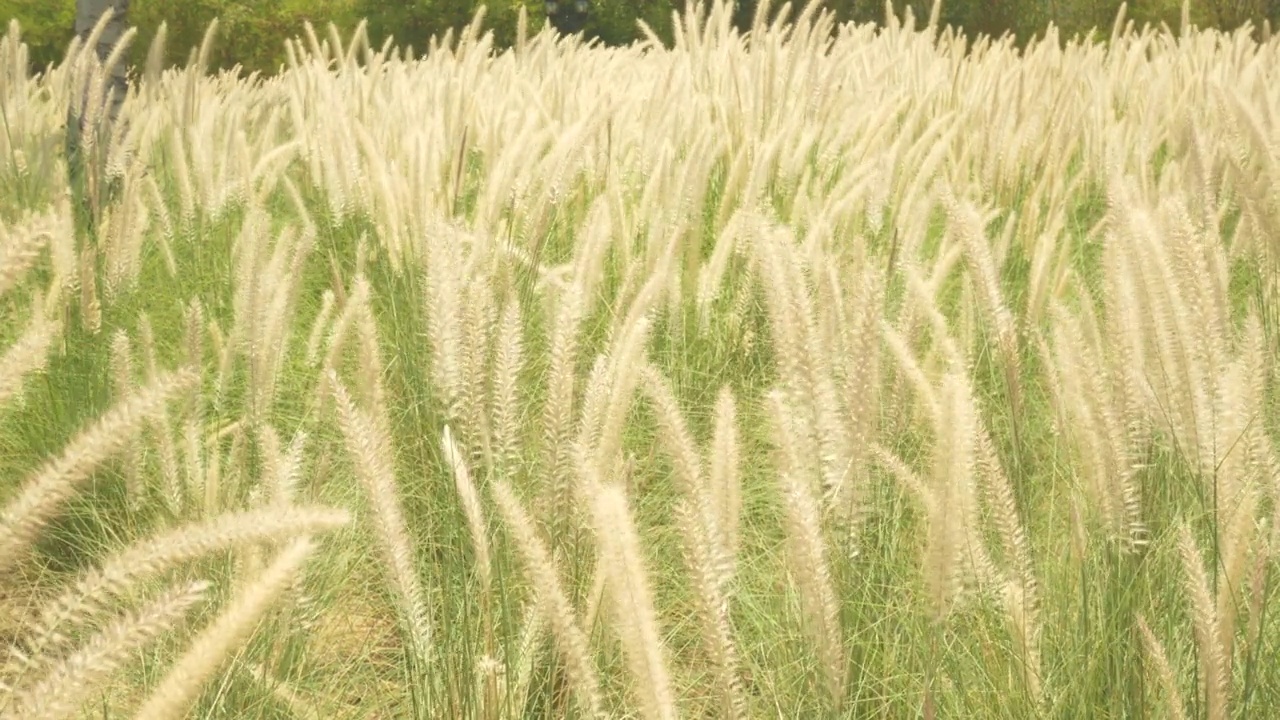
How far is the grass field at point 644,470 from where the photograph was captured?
3.90 feet

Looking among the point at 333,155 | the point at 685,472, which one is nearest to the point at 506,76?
the point at 333,155

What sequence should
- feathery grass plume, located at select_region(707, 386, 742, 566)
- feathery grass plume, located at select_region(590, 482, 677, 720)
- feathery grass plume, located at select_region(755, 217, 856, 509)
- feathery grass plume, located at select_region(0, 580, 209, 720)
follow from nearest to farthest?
feathery grass plume, located at select_region(0, 580, 209, 720) < feathery grass plume, located at select_region(590, 482, 677, 720) < feathery grass plume, located at select_region(707, 386, 742, 566) < feathery grass plume, located at select_region(755, 217, 856, 509)

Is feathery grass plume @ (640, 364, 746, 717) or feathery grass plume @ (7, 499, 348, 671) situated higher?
feathery grass plume @ (7, 499, 348, 671)

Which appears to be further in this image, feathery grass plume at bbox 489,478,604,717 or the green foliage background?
the green foliage background

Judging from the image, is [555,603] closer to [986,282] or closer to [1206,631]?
[1206,631]

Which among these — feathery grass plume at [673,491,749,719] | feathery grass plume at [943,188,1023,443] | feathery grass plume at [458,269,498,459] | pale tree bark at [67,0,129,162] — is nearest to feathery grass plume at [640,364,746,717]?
feathery grass plume at [673,491,749,719]

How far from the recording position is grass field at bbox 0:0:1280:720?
3.90 ft

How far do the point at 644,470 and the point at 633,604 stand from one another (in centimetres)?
130

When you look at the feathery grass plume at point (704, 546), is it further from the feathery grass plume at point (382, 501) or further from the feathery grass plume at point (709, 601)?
the feathery grass plume at point (382, 501)

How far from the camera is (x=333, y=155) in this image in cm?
314

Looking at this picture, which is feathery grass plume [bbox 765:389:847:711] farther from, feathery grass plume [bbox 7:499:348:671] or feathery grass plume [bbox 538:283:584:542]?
feathery grass plume [bbox 7:499:348:671]

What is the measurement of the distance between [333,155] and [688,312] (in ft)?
3.15

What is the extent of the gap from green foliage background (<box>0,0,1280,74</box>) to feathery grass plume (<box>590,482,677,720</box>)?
11219mm

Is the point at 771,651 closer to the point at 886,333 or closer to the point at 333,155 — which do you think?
the point at 886,333
